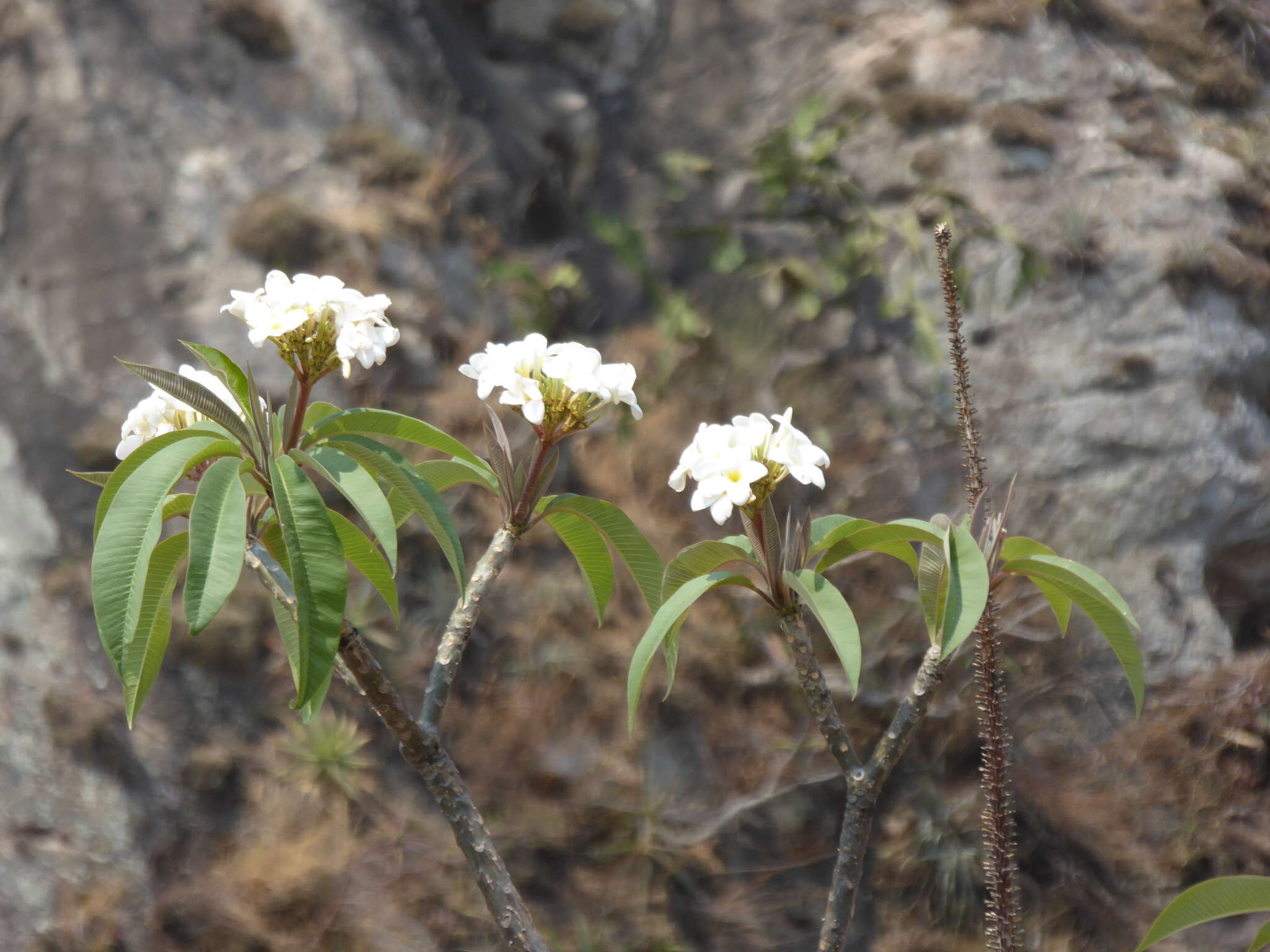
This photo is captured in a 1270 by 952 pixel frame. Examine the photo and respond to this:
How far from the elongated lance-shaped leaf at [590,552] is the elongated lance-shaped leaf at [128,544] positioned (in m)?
0.41

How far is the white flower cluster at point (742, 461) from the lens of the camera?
862mm

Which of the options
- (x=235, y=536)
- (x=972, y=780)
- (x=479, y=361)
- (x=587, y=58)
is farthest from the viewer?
(x=587, y=58)

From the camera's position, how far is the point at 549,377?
3.03 ft

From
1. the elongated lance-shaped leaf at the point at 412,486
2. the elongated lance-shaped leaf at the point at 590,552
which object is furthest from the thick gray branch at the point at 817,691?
the elongated lance-shaped leaf at the point at 412,486

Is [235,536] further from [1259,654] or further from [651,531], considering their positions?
[1259,654]

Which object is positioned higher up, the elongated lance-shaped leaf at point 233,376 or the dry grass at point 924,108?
the dry grass at point 924,108

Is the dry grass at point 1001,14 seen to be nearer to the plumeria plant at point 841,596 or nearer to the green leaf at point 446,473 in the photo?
the plumeria plant at point 841,596

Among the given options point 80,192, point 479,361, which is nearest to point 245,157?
point 80,192

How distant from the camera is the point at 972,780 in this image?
2.62m

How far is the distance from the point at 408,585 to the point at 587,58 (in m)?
2.25

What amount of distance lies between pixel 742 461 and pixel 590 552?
0.27 metres

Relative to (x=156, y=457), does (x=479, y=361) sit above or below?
above

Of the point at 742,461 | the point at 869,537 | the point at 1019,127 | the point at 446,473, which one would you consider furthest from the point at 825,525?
the point at 1019,127

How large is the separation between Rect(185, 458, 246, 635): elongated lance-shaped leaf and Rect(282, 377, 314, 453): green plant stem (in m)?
0.09
